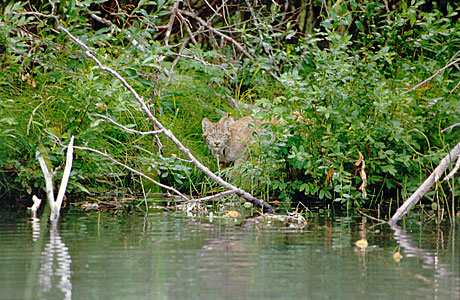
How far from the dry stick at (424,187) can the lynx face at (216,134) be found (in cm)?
314

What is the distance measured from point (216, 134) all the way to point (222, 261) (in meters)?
4.33

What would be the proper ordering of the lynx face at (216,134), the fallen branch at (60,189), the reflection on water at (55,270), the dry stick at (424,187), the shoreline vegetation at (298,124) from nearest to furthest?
1. the reflection on water at (55,270)
2. the dry stick at (424,187)
3. the fallen branch at (60,189)
4. the shoreline vegetation at (298,124)
5. the lynx face at (216,134)

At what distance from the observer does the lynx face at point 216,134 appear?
8336 millimetres

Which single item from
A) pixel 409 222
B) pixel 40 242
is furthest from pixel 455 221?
pixel 40 242

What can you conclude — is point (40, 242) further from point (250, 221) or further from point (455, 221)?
point (455, 221)

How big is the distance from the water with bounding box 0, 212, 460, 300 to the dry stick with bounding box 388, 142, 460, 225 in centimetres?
14

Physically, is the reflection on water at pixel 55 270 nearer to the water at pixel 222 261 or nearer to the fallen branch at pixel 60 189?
the water at pixel 222 261

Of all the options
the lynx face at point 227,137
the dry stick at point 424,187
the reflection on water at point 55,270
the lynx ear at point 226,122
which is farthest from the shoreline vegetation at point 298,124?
the reflection on water at point 55,270

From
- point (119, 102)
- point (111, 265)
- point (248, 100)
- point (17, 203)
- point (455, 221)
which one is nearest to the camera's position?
point (111, 265)

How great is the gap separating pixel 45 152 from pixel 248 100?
163 inches

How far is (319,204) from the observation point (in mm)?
6984

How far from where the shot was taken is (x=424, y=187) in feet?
17.9

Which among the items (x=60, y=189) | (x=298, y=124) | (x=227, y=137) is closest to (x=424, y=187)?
(x=298, y=124)

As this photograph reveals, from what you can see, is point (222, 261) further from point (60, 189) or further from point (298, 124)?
point (298, 124)
